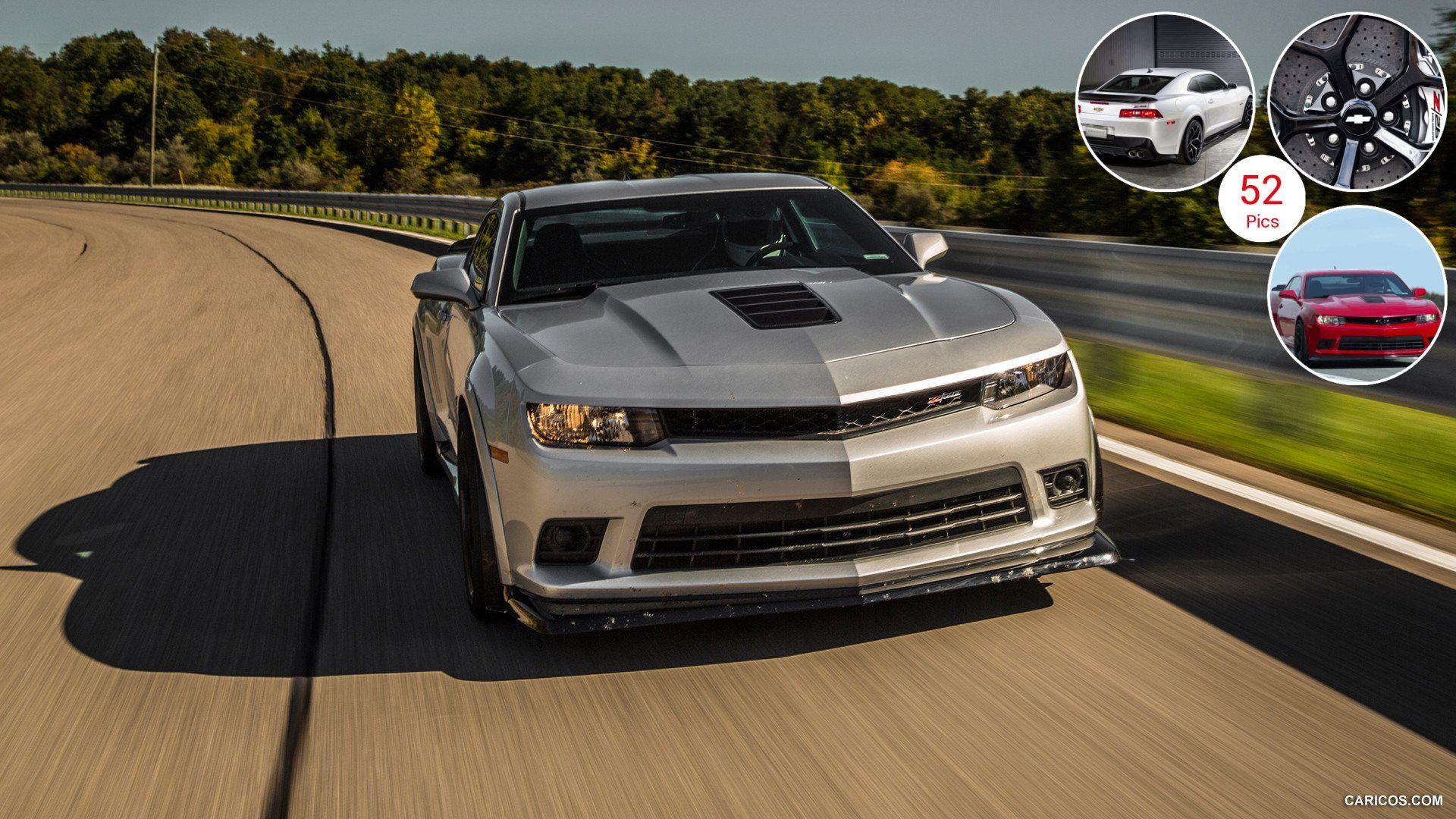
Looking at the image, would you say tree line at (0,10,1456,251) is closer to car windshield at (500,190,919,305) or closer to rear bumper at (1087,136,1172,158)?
rear bumper at (1087,136,1172,158)

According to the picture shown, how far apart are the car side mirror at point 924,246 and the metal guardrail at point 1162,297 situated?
6.04 feet

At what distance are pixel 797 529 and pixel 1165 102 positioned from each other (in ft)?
19.9

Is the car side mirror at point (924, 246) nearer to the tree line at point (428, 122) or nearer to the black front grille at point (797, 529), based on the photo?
the black front grille at point (797, 529)

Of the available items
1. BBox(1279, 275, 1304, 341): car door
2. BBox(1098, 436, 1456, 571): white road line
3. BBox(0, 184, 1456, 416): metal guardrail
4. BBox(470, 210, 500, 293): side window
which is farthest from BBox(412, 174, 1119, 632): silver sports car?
BBox(0, 184, 1456, 416): metal guardrail

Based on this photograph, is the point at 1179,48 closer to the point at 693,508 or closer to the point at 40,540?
the point at 693,508

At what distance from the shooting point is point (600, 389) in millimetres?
3768

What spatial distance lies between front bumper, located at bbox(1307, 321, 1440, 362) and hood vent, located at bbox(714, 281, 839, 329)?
2.50 metres

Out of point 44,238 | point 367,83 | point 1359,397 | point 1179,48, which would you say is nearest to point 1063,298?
point 1179,48

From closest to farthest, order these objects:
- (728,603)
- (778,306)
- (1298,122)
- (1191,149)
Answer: (728,603)
(778,306)
(1298,122)
(1191,149)

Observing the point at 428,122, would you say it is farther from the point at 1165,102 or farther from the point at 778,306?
the point at 778,306

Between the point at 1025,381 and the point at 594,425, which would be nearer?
the point at 594,425

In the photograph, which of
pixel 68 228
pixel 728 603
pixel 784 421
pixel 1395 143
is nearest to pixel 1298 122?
pixel 1395 143

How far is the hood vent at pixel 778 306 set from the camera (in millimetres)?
4133

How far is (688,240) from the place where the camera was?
5.37 meters
